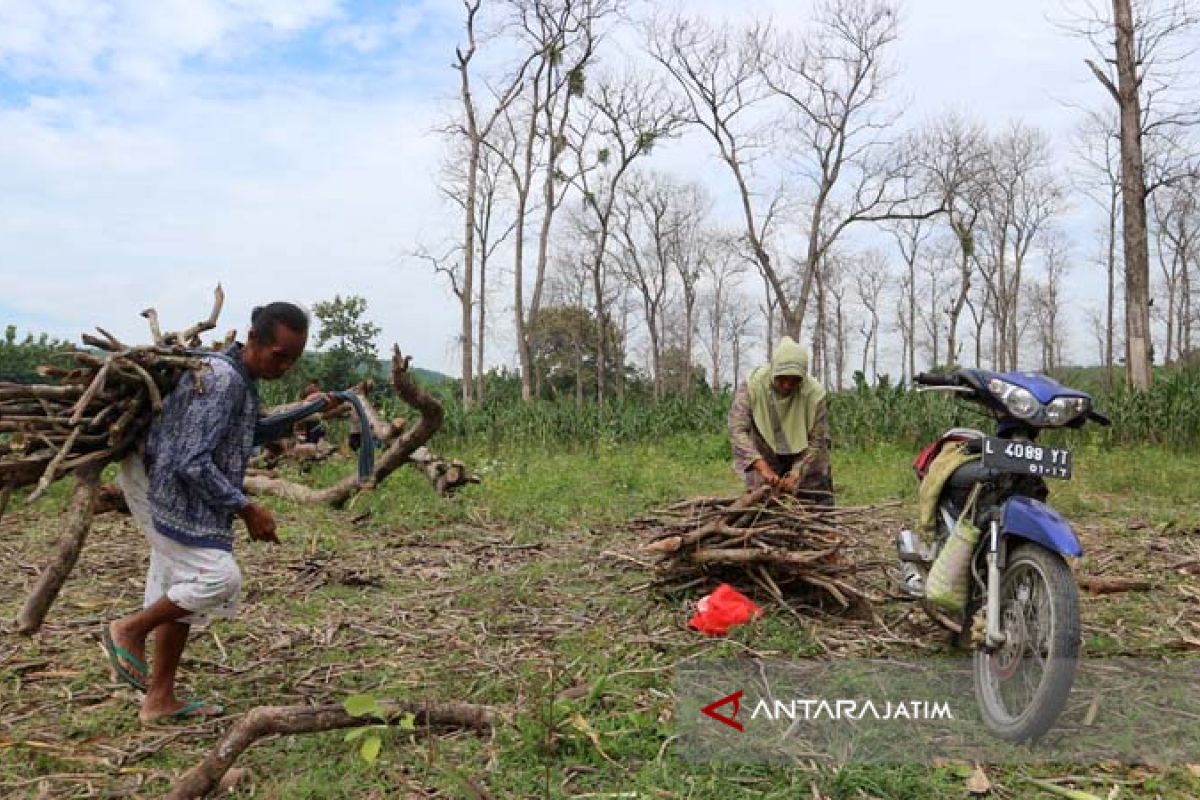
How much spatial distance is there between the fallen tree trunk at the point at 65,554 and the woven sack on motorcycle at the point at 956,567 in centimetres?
318

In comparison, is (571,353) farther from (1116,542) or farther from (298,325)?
(298,325)

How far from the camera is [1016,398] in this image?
125 inches

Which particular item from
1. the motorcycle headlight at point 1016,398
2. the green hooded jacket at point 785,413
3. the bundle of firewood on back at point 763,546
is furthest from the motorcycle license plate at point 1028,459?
the green hooded jacket at point 785,413

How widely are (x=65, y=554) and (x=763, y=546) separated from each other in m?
2.92

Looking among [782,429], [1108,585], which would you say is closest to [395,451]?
[782,429]

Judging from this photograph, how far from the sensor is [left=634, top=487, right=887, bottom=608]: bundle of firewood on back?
421 cm

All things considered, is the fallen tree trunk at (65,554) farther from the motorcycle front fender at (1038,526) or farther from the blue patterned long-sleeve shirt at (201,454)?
the motorcycle front fender at (1038,526)

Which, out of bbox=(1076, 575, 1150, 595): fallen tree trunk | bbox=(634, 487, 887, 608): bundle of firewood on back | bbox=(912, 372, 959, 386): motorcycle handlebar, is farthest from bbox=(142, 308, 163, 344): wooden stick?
bbox=(1076, 575, 1150, 595): fallen tree trunk

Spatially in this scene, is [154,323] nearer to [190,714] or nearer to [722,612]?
[190,714]

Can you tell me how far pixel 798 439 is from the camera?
4.83m

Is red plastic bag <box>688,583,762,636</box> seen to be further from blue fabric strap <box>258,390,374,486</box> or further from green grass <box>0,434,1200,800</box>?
blue fabric strap <box>258,390,374,486</box>

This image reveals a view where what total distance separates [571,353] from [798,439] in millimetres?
34609

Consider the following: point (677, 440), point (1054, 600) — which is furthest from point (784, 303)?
point (1054, 600)

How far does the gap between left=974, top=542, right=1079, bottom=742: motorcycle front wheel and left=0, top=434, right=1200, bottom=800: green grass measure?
0.19 meters
